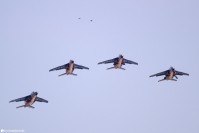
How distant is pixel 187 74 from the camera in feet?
545

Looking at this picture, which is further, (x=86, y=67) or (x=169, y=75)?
(x=86, y=67)

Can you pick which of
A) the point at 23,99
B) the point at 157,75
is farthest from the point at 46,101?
→ the point at 157,75

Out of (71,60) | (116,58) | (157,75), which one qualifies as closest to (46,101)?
(71,60)

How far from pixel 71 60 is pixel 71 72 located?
4.47 metres

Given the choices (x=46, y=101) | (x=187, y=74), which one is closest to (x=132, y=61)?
(x=187, y=74)

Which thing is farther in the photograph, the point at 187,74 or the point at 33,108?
the point at 187,74

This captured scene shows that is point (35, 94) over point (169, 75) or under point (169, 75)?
under

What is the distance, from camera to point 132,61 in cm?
16900

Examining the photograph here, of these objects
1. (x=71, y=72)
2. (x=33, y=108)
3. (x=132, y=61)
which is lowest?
(x=33, y=108)

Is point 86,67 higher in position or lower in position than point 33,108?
higher

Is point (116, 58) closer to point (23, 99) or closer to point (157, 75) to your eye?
point (157, 75)

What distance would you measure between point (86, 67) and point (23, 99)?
25.4 meters

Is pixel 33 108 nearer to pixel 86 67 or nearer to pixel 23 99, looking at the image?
pixel 23 99

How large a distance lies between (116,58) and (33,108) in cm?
3372
